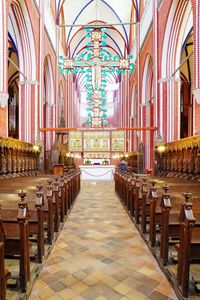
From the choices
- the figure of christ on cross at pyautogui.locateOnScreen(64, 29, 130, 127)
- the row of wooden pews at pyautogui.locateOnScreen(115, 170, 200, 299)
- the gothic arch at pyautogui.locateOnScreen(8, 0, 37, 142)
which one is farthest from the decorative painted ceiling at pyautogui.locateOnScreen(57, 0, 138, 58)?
the row of wooden pews at pyautogui.locateOnScreen(115, 170, 200, 299)

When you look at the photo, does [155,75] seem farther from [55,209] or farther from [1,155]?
[55,209]

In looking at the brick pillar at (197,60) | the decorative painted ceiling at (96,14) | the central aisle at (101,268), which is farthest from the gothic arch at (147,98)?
the central aisle at (101,268)

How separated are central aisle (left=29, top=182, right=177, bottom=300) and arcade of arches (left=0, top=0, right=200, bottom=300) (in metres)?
0.02

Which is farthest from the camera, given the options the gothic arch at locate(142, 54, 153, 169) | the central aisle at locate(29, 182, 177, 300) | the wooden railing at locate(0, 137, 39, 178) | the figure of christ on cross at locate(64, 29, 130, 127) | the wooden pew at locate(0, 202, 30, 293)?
the gothic arch at locate(142, 54, 153, 169)

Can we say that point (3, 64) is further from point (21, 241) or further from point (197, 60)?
point (21, 241)

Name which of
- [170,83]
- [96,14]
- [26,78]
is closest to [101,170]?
[170,83]

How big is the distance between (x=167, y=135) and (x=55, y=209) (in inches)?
313

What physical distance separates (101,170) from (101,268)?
13.2 metres

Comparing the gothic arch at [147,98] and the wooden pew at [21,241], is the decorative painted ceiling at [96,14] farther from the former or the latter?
the wooden pew at [21,241]

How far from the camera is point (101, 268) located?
10.3 feet

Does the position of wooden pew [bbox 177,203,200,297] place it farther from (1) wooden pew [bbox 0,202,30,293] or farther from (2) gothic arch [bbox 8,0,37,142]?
(2) gothic arch [bbox 8,0,37,142]

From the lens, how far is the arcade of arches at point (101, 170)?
269cm

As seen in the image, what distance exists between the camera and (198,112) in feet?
23.2

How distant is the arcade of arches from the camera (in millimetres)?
2688
